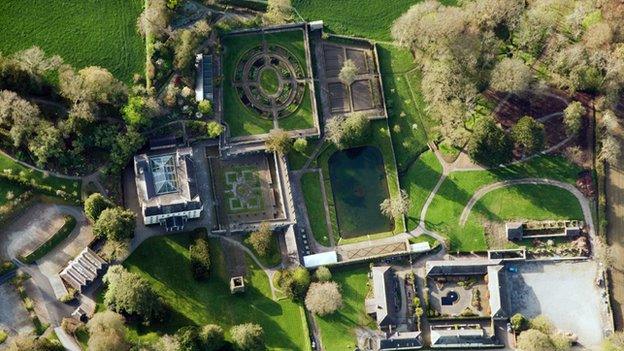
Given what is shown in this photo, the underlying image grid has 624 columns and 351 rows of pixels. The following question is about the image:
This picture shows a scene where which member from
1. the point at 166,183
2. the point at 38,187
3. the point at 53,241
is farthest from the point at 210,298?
the point at 38,187

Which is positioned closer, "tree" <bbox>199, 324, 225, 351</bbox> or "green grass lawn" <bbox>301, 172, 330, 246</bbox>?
"tree" <bbox>199, 324, 225, 351</bbox>

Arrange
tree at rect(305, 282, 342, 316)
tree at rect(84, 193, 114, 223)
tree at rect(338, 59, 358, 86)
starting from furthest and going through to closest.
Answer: tree at rect(338, 59, 358, 86) < tree at rect(305, 282, 342, 316) < tree at rect(84, 193, 114, 223)

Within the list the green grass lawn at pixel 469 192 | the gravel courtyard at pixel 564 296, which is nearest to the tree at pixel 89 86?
the green grass lawn at pixel 469 192

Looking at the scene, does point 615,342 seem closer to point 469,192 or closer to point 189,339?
point 469,192

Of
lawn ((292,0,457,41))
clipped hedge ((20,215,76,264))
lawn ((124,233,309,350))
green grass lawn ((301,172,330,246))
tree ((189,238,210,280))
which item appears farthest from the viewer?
lawn ((292,0,457,41))

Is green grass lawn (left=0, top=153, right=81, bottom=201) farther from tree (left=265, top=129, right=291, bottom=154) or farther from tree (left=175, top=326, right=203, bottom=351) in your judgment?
tree (left=265, top=129, right=291, bottom=154)

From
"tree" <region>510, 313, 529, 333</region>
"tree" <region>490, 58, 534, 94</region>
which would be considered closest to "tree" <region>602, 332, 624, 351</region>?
"tree" <region>510, 313, 529, 333</region>
